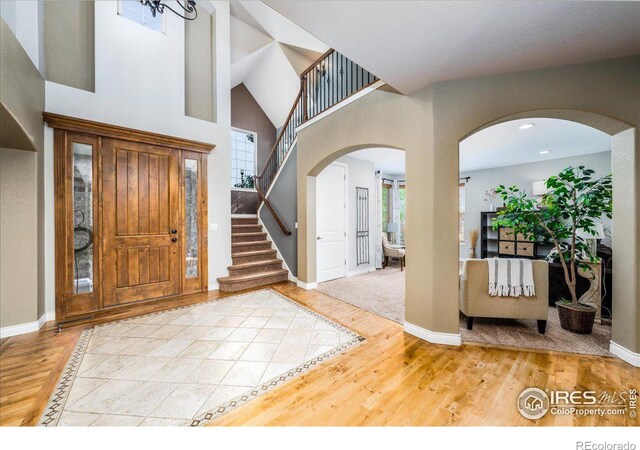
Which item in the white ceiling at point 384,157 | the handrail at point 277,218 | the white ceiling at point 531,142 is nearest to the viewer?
the white ceiling at point 531,142

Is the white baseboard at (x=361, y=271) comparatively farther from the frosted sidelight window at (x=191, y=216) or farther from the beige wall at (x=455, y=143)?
the frosted sidelight window at (x=191, y=216)

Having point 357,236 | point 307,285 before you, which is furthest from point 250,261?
point 357,236

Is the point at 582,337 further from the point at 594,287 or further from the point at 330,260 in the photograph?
the point at 330,260

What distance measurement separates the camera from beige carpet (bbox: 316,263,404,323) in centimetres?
358

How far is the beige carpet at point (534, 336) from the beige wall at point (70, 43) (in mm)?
6047

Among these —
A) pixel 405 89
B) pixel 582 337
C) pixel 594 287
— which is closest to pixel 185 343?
pixel 405 89

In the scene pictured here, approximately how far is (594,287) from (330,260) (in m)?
3.87

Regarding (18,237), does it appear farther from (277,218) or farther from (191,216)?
(277,218)

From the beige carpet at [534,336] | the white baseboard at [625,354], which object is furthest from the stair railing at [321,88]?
the white baseboard at [625,354]

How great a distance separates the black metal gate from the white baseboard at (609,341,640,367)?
158 inches

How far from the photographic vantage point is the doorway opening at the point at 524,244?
2789mm

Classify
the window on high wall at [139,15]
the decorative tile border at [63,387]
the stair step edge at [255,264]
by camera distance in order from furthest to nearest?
1. the stair step edge at [255,264]
2. the window on high wall at [139,15]
3. the decorative tile border at [63,387]

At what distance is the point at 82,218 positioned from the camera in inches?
133

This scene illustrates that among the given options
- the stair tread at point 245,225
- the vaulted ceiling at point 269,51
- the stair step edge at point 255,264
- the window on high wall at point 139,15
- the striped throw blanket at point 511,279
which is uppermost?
the vaulted ceiling at point 269,51
